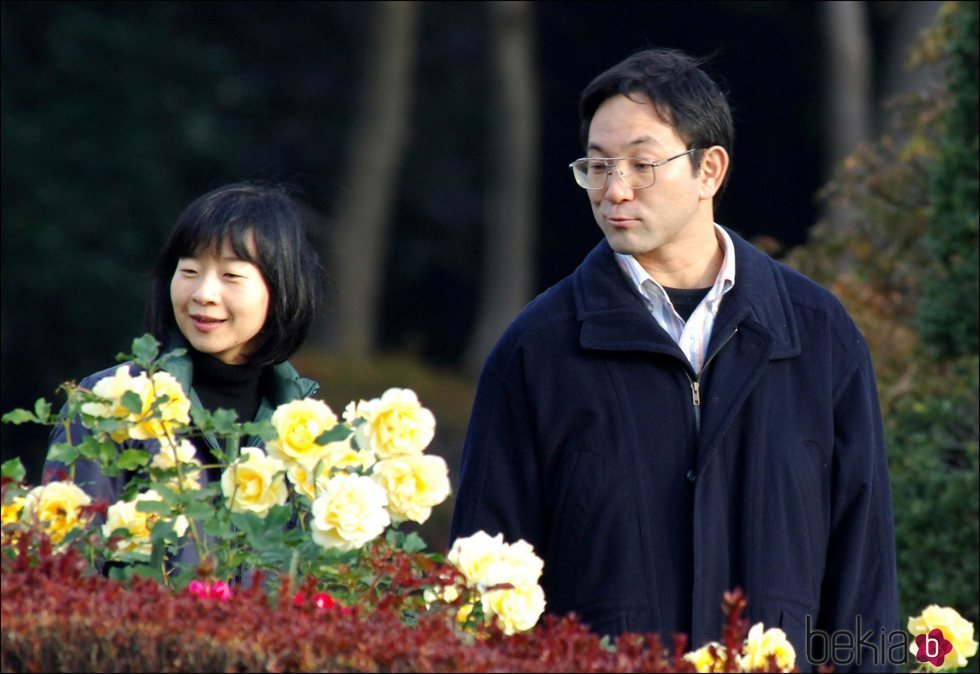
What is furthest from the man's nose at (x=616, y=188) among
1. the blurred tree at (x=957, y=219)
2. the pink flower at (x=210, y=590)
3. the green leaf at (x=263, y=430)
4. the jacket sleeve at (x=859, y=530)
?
the blurred tree at (x=957, y=219)

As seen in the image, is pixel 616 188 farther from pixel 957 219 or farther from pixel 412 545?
pixel 957 219

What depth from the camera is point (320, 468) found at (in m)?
2.58

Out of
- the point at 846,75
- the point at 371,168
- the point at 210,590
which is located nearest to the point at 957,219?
the point at 210,590

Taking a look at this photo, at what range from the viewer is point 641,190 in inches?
128

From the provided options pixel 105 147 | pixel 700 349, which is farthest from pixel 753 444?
pixel 105 147

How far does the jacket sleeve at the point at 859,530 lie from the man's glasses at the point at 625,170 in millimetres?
579

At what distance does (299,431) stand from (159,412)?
0.72 feet

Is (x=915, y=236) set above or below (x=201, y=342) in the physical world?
above

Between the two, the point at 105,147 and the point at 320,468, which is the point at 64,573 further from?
the point at 105,147

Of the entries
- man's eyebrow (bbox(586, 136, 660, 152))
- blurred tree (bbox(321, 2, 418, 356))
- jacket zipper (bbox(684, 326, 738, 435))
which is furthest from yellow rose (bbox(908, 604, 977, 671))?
blurred tree (bbox(321, 2, 418, 356))

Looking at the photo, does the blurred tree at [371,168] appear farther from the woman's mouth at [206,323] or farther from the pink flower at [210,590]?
the pink flower at [210,590]

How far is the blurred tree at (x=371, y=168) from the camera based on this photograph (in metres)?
17.1

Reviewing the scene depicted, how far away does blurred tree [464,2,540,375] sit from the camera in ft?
56.7

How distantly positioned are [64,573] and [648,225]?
1.37 metres
